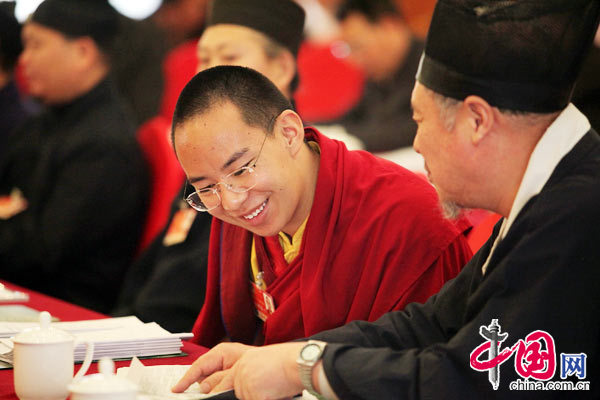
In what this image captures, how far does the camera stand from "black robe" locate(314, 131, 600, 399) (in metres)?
1.22

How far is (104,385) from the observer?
1241 millimetres

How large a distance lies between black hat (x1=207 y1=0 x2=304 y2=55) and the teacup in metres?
1.93

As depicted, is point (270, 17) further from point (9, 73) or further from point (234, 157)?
point (9, 73)

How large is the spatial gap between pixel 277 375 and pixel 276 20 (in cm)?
186

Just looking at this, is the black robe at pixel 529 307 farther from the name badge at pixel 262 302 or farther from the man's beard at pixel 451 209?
the name badge at pixel 262 302

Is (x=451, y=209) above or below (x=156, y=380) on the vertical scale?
above

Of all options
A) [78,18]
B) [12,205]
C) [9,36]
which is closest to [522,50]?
[12,205]

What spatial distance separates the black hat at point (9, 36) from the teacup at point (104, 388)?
3.70m

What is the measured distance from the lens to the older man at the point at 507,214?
4.04ft

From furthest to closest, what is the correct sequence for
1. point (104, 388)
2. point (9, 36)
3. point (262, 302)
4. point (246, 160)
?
point (9, 36), point (262, 302), point (246, 160), point (104, 388)

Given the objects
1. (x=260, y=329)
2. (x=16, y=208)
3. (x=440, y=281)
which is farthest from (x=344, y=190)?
(x=16, y=208)

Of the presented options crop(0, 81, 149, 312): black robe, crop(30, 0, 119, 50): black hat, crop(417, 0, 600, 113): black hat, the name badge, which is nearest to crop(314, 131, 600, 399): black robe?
crop(417, 0, 600, 113): black hat

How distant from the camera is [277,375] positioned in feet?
4.58

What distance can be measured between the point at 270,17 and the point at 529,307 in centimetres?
199
